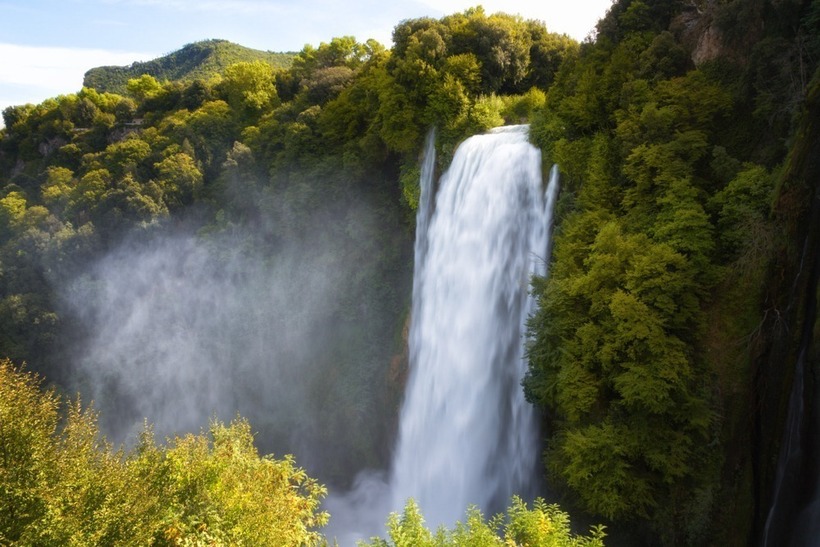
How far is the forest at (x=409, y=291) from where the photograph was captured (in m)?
10.6

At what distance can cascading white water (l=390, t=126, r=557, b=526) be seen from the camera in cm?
1764

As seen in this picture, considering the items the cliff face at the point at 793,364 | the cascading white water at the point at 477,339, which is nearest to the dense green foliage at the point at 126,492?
the cascading white water at the point at 477,339

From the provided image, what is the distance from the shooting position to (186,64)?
8119 cm

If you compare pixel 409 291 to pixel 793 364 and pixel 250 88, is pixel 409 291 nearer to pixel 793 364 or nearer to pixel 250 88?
pixel 793 364

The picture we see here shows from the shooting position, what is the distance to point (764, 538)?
10750 mm

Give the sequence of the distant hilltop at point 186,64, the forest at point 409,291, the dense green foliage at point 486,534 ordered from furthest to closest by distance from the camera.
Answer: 1. the distant hilltop at point 186,64
2. the forest at point 409,291
3. the dense green foliage at point 486,534

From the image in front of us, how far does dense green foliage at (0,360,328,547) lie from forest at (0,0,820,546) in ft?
0.16

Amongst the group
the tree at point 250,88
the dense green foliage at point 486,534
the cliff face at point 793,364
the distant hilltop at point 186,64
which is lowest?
the dense green foliage at point 486,534

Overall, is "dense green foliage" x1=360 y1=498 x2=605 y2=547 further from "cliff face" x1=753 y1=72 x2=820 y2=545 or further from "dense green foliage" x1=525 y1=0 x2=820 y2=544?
"cliff face" x1=753 y1=72 x2=820 y2=545

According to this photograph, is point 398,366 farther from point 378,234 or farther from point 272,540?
point 272,540

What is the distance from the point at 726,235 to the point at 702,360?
2.91 metres

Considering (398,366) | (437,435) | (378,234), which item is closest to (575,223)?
(437,435)

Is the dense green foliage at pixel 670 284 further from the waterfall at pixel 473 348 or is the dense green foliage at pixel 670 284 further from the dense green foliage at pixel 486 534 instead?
the waterfall at pixel 473 348

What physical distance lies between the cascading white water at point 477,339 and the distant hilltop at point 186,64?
63.5 metres
